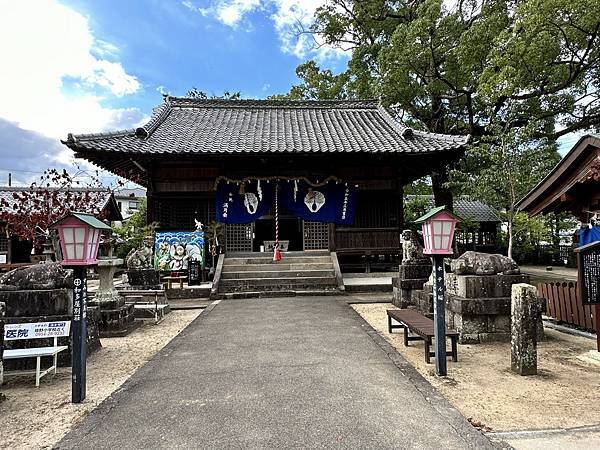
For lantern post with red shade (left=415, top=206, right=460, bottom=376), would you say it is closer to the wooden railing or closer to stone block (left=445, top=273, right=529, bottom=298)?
stone block (left=445, top=273, right=529, bottom=298)

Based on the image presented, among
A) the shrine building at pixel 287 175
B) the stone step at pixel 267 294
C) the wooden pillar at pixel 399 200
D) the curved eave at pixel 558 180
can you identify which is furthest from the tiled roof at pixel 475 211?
the curved eave at pixel 558 180

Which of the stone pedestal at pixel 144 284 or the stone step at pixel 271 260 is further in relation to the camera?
the stone step at pixel 271 260

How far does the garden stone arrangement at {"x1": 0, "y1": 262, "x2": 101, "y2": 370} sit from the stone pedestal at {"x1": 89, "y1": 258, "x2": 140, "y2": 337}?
1.68 metres

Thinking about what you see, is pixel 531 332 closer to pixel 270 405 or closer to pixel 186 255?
pixel 270 405

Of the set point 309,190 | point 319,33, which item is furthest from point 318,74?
point 309,190

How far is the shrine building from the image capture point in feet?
42.4

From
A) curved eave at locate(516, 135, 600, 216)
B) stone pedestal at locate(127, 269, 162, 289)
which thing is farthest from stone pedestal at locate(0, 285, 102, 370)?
curved eave at locate(516, 135, 600, 216)

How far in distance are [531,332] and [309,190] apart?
33.1ft

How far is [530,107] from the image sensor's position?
15.5 meters

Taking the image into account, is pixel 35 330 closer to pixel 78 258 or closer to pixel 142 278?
pixel 78 258

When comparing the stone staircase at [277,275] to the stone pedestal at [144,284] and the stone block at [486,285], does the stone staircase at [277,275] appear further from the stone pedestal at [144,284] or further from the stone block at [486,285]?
the stone block at [486,285]

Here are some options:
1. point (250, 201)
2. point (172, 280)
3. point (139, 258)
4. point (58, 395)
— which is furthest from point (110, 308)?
point (250, 201)

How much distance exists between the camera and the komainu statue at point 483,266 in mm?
6465

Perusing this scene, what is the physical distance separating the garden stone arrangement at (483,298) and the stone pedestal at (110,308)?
6.33 meters
